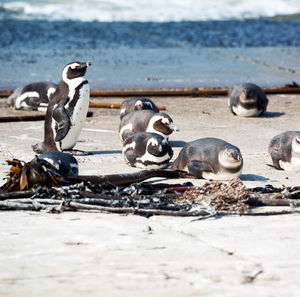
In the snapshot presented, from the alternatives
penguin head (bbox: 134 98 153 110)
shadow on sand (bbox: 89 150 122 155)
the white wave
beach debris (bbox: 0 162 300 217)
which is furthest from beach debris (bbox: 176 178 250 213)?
the white wave

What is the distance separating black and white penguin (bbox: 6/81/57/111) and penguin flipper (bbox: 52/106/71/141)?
2.75m

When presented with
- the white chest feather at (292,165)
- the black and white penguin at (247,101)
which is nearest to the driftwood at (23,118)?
the black and white penguin at (247,101)

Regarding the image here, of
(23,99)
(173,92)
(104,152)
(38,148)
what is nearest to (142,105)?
(104,152)

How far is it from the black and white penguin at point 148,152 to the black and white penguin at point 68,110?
0.82 meters

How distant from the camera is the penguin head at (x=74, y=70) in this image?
7.00 meters

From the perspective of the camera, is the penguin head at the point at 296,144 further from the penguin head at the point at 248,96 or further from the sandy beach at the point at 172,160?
the penguin head at the point at 248,96

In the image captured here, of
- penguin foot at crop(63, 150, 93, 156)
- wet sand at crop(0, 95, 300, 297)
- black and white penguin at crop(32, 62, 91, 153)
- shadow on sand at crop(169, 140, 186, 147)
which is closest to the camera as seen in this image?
wet sand at crop(0, 95, 300, 297)

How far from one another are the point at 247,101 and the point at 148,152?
3.13 meters

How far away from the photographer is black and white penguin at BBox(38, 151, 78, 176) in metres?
5.17

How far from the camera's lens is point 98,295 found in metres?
3.07

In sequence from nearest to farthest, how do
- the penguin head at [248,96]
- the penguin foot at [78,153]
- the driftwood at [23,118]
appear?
the penguin foot at [78,153], the driftwood at [23,118], the penguin head at [248,96]

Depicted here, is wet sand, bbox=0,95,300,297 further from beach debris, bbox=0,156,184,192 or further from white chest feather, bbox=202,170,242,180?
white chest feather, bbox=202,170,242,180

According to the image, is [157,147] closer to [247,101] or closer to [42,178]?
[42,178]

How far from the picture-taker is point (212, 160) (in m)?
5.61
